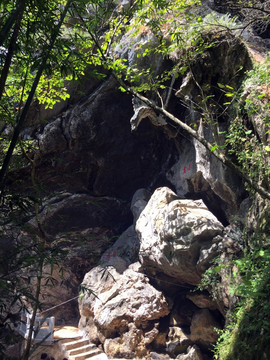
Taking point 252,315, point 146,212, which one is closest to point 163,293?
point 146,212

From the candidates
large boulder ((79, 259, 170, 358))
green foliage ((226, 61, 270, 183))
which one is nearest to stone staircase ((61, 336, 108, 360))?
large boulder ((79, 259, 170, 358))

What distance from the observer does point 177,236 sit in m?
8.29

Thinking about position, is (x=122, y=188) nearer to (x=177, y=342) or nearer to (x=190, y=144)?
(x=190, y=144)

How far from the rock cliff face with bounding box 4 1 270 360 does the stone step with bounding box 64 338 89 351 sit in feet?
0.96

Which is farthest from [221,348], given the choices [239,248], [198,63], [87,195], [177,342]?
[87,195]

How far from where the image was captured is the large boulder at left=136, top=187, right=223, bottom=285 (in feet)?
26.2

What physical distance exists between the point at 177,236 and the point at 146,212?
237 centimetres

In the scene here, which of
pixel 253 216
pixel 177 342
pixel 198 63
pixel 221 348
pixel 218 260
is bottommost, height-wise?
pixel 177 342

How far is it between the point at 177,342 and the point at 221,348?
3813mm

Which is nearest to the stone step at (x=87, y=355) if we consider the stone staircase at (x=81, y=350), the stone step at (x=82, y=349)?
the stone staircase at (x=81, y=350)

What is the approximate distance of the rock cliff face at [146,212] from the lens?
24.7 ft

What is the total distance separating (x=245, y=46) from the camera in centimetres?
614

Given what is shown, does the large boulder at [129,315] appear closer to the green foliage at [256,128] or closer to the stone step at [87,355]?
the stone step at [87,355]

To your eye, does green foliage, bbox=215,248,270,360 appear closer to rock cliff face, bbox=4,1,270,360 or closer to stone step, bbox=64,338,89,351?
rock cliff face, bbox=4,1,270,360
